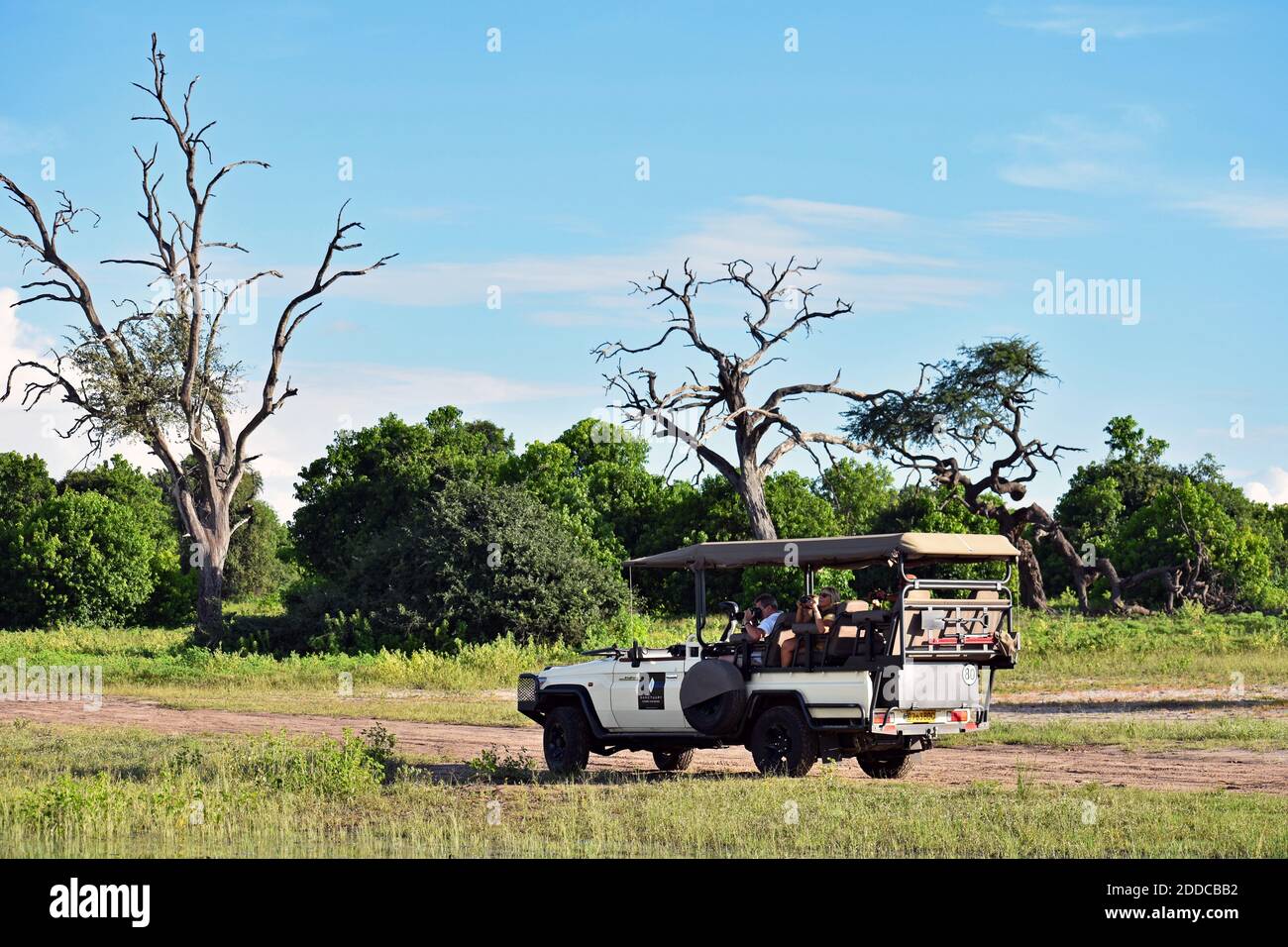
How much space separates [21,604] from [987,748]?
4802 centimetres

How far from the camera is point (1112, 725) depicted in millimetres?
20875

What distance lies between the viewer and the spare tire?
15.2 meters

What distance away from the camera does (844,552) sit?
1499cm

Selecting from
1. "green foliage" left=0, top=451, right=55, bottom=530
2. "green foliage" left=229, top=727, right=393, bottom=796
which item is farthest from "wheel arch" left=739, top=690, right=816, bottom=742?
"green foliage" left=0, top=451, right=55, bottom=530

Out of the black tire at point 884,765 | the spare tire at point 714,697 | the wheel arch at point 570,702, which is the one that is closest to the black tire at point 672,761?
the wheel arch at point 570,702

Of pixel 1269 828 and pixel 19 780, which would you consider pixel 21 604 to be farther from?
pixel 1269 828

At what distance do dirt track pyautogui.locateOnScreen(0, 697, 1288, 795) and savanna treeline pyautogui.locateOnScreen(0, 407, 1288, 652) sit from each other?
12544 mm

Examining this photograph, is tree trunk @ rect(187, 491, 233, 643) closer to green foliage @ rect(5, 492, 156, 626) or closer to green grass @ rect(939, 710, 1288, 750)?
green foliage @ rect(5, 492, 156, 626)

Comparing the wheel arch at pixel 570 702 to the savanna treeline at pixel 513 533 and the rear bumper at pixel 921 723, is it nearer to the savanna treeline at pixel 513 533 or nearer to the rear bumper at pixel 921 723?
the rear bumper at pixel 921 723

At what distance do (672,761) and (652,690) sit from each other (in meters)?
1.41

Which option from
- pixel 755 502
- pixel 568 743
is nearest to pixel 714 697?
pixel 568 743

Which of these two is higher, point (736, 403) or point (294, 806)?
point (736, 403)

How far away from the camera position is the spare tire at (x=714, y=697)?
49.9 ft
